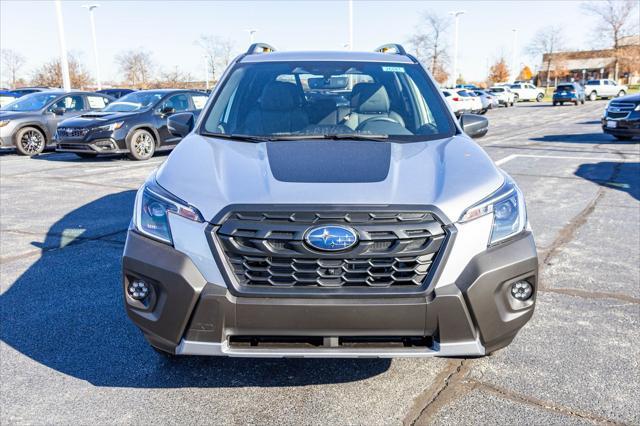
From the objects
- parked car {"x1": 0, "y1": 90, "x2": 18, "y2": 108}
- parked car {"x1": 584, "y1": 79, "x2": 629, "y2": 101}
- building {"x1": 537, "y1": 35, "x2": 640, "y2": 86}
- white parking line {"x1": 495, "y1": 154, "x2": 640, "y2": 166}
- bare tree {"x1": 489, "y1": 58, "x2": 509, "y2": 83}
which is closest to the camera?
white parking line {"x1": 495, "y1": 154, "x2": 640, "y2": 166}

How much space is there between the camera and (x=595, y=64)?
3469 inches

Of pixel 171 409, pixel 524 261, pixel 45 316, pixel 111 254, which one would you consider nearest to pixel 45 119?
pixel 111 254

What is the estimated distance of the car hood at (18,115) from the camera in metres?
13.2

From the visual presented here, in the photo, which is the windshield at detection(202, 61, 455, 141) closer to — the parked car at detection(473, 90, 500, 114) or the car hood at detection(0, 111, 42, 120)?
the car hood at detection(0, 111, 42, 120)

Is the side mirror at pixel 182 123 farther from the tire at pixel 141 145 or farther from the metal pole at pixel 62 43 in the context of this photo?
the metal pole at pixel 62 43

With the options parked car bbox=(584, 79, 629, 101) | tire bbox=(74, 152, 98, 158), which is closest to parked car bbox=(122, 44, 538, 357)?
tire bbox=(74, 152, 98, 158)

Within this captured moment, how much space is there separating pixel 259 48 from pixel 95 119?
335 inches

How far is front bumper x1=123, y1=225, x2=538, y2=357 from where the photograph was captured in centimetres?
229

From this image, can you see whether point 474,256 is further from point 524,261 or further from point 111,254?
point 111,254

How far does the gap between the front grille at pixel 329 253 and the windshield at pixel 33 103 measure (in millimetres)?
13486

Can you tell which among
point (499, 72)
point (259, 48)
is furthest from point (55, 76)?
point (499, 72)

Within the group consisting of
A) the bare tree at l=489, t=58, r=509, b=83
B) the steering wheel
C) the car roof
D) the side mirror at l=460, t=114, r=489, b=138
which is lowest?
the side mirror at l=460, t=114, r=489, b=138

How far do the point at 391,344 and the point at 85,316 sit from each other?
2.32m

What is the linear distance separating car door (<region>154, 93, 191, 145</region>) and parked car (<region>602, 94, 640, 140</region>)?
1094 cm
